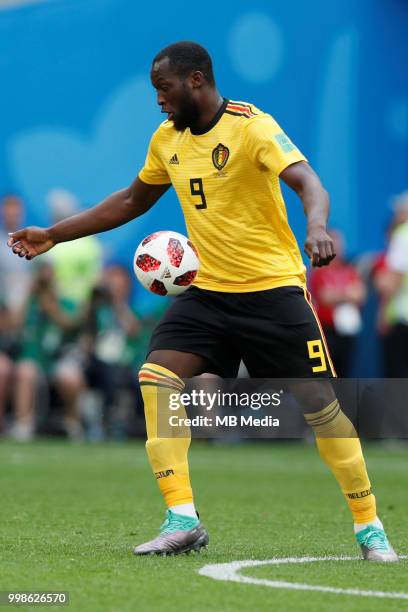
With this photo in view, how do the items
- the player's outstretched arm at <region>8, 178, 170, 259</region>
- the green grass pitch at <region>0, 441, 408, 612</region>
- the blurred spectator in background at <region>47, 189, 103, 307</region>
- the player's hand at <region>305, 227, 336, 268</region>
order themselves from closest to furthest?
the green grass pitch at <region>0, 441, 408, 612</region>
the player's hand at <region>305, 227, 336, 268</region>
the player's outstretched arm at <region>8, 178, 170, 259</region>
the blurred spectator in background at <region>47, 189, 103, 307</region>

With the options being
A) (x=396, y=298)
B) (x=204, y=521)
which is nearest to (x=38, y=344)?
(x=396, y=298)

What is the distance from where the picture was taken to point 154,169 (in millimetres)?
6836

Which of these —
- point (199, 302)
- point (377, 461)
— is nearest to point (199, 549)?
point (199, 302)

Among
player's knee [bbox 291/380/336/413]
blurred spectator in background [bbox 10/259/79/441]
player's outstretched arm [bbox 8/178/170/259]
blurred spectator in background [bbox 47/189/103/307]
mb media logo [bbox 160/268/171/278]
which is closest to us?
player's knee [bbox 291/380/336/413]

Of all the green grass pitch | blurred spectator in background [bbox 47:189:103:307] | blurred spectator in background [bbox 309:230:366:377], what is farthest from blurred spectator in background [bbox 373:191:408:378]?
blurred spectator in background [bbox 47:189:103:307]

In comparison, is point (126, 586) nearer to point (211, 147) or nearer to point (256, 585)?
point (256, 585)

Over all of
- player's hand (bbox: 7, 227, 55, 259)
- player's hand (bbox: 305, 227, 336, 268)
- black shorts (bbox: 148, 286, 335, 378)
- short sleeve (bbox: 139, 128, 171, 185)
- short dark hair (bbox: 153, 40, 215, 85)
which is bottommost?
black shorts (bbox: 148, 286, 335, 378)

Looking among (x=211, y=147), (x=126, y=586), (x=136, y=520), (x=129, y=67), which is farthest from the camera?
(x=129, y=67)

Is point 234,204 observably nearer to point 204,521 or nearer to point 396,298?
point 204,521

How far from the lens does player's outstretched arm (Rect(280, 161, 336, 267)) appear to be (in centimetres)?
561

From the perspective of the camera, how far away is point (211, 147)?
21.1 ft

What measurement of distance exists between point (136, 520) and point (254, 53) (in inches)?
380

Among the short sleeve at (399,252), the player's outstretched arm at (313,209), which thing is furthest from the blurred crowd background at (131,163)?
the player's outstretched arm at (313,209)

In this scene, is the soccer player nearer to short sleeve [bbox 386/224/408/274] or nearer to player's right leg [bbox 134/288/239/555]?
player's right leg [bbox 134/288/239/555]
